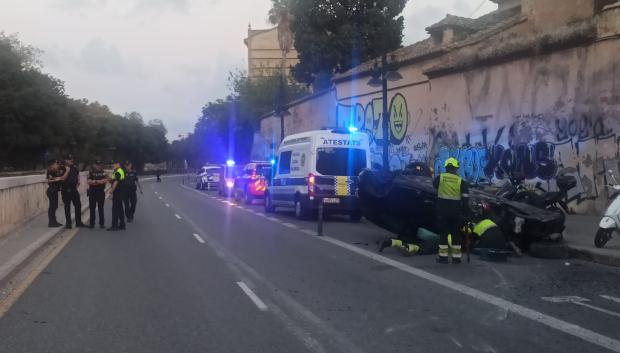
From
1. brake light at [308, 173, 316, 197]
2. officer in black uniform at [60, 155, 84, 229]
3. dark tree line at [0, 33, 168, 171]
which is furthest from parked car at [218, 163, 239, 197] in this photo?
officer in black uniform at [60, 155, 84, 229]

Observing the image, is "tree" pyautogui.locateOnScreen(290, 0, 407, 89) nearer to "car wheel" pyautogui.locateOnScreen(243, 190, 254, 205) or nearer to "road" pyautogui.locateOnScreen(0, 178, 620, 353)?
"car wheel" pyautogui.locateOnScreen(243, 190, 254, 205)

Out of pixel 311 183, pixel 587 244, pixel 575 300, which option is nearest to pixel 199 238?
pixel 311 183

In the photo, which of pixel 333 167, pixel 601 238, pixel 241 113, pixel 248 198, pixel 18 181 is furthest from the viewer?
pixel 241 113

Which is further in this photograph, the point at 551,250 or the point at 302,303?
the point at 551,250

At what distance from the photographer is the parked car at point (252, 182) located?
26.7 m

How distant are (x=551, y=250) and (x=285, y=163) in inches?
416

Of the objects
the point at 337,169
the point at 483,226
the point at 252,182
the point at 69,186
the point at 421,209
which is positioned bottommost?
Answer: the point at 483,226

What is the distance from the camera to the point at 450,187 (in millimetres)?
10461

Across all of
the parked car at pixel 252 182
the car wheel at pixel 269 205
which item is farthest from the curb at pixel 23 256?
the parked car at pixel 252 182

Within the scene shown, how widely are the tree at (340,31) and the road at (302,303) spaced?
30609 mm

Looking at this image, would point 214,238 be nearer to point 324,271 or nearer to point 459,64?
point 324,271

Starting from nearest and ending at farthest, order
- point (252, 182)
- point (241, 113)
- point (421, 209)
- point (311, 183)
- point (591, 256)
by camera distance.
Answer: point (591, 256)
point (421, 209)
point (311, 183)
point (252, 182)
point (241, 113)

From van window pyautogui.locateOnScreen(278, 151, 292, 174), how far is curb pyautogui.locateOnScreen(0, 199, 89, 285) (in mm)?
7616

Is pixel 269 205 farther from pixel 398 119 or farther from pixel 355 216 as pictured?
pixel 398 119
